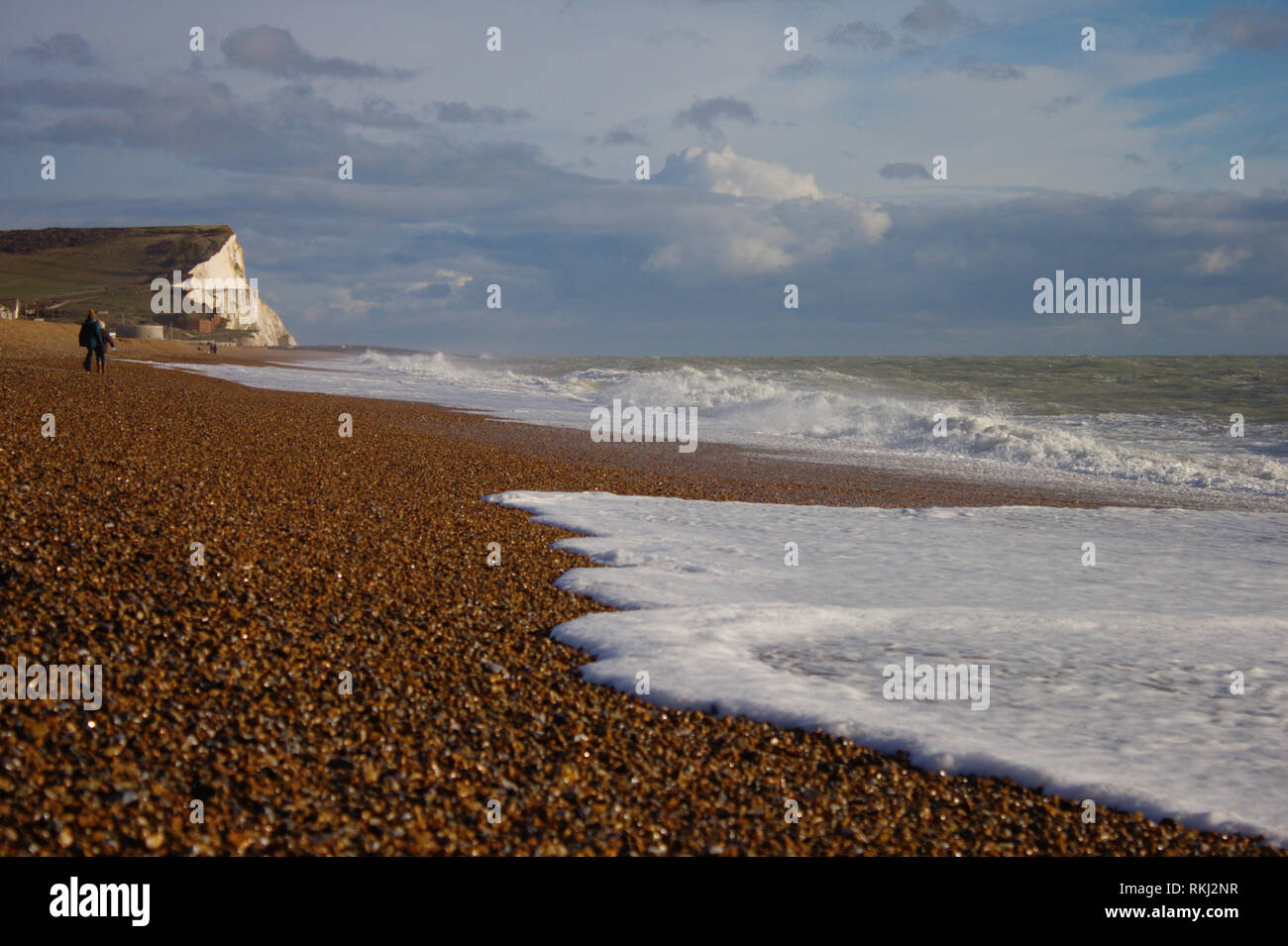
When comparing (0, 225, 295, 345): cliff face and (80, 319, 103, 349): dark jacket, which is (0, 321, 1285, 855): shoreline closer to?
(80, 319, 103, 349): dark jacket

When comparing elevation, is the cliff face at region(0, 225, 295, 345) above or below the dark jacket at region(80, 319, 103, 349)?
above

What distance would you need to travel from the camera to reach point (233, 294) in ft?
375

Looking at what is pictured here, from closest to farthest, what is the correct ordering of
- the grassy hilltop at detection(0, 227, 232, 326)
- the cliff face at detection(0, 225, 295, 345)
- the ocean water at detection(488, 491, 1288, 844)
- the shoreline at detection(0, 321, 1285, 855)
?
the shoreline at detection(0, 321, 1285, 855) → the ocean water at detection(488, 491, 1288, 844) → the grassy hilltop at detection(0, 227, 232, 326) → the cliff face at detection(0, 225, 295, 345)

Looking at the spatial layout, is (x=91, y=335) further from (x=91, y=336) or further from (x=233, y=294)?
(x=233, y=294)

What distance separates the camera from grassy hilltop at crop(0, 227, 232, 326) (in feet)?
278

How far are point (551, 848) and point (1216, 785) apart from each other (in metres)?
4.24

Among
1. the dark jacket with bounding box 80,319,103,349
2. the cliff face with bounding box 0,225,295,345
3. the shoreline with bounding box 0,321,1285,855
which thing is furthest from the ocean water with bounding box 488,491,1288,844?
the cliff face with bounding box 0,225,295,345

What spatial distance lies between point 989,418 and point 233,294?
107 metres

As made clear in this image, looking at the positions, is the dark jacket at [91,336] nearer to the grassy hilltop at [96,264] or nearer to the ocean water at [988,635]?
the ocean water at [988,635]

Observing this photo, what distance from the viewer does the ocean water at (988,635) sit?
6.11 metres

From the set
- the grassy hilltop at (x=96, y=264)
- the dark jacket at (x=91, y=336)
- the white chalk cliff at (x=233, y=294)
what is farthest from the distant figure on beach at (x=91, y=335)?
the white chalk cliff at (x=233, y=294)

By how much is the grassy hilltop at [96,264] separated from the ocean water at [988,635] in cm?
8132

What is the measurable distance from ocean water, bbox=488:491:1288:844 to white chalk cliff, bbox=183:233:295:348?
101 m
